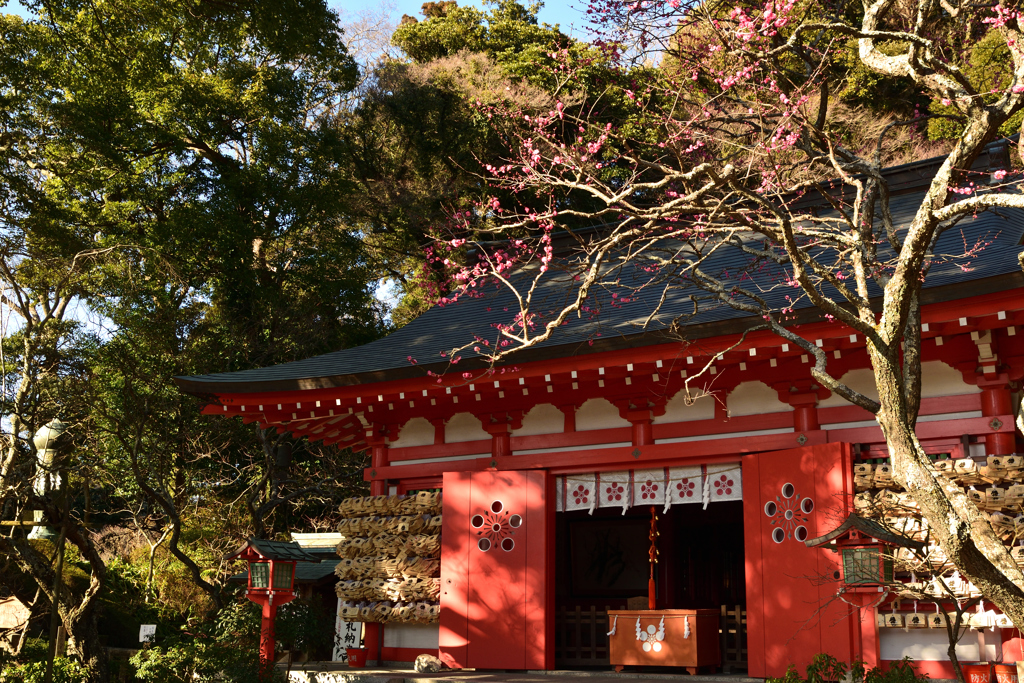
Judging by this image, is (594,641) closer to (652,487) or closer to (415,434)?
(652,487)

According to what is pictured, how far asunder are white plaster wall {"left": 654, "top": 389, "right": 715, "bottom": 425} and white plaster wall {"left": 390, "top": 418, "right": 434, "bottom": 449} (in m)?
2.61

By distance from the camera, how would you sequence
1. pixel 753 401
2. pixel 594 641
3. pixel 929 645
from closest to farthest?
1. pixel 929 645
2. pixel 753 401
3. pixel 594 641

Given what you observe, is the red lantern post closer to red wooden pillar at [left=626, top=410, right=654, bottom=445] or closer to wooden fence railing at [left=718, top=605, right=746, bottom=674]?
red wooden pillar at [left=626, top=410, right=654, bottom=445]

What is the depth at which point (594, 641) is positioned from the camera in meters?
Result: 9.98

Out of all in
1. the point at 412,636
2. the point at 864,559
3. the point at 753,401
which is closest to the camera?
the point at 864,559

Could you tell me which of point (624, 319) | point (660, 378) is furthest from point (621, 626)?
point (624, 319)

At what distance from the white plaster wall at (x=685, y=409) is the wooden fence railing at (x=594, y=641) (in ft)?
8.24

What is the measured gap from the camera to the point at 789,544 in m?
7.25

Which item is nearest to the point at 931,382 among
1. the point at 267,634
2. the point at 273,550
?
the point at 273,550

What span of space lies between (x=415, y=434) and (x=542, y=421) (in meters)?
1.57

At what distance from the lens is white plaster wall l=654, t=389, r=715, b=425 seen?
26.2ft

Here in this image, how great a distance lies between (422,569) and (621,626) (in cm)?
209

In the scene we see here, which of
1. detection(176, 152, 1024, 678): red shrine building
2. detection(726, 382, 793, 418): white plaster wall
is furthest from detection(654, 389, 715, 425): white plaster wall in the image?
detection(726, 382, 793, 418): white plaster wall

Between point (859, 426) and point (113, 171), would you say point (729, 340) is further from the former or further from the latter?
point (113, 171)
